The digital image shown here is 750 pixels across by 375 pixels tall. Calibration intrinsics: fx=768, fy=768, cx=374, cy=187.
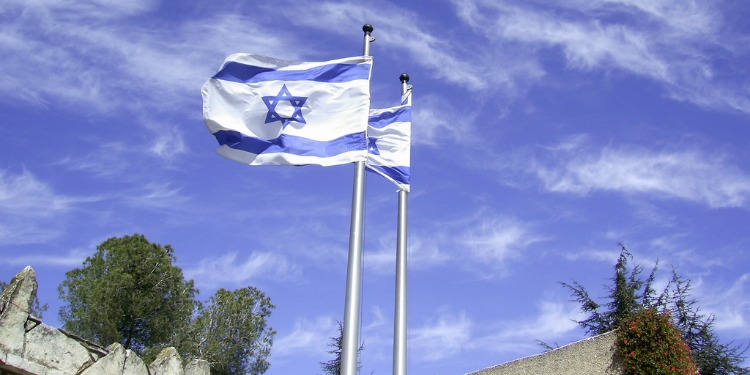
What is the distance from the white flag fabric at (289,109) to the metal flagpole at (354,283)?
20.0 inches

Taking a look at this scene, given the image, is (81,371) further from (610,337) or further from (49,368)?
(610,337)

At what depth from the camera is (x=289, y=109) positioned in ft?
35.3

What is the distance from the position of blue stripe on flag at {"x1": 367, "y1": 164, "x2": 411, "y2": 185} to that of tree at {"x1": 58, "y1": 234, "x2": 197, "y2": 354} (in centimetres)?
1712

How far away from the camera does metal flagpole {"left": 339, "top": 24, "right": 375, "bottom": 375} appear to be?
8570 millimetres

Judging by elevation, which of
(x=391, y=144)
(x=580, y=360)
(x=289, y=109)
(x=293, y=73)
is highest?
(x=293, y=73)

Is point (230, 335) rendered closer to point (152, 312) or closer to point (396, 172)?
point (152, 312)

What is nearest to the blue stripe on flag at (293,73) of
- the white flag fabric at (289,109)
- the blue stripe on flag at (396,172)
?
the white flag fabric at (289,109)

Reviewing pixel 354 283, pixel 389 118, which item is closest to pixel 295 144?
pixel 389 118

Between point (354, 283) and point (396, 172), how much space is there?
9.54 feet

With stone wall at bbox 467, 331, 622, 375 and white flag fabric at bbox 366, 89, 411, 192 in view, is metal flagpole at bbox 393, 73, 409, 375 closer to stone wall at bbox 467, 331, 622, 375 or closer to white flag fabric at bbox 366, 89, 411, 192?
white flag fabric at bbox 366, 89, 411, 192

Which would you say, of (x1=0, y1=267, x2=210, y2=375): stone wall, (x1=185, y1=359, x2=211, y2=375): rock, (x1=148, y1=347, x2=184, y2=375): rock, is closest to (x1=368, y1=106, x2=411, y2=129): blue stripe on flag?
(x1=185, y1=359, x2=211, y2=375): rock

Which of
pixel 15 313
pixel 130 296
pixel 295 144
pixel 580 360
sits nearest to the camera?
pixel 15 313

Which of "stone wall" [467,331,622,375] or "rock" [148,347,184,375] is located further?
"stone wall" [467,331,622,375]

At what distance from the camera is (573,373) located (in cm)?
1490
